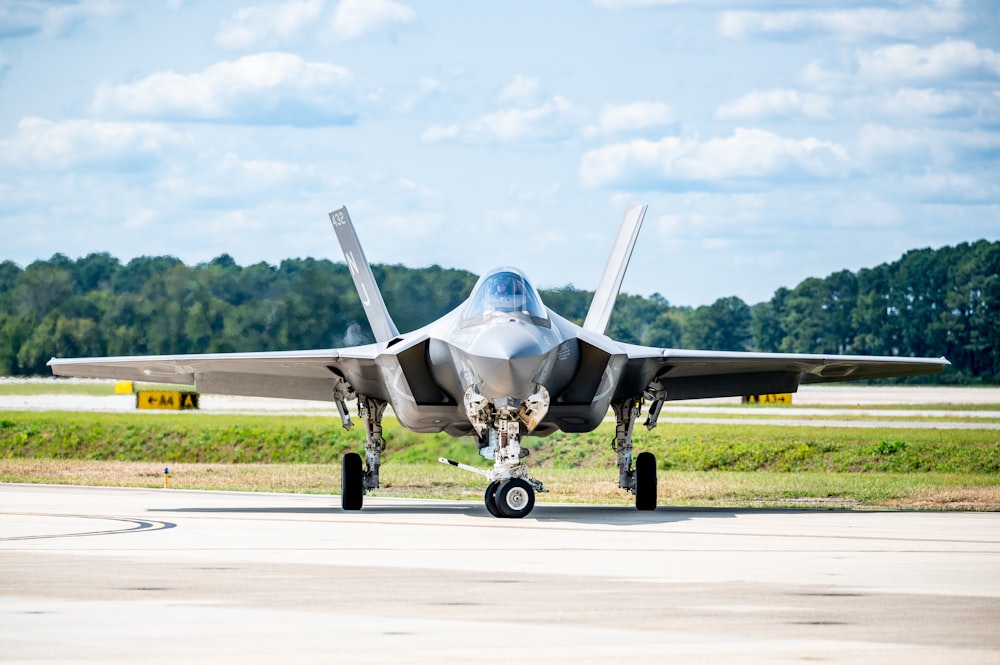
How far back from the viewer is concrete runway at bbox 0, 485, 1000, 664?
7461mm

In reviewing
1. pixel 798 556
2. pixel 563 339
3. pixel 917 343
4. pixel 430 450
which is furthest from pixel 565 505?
pixel 917 343

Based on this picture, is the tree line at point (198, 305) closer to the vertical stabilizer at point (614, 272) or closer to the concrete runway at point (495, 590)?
the vertical stabilizer at point (614, 272)

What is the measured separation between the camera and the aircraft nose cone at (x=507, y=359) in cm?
1542

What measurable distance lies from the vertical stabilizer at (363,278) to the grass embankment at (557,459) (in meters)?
2.75

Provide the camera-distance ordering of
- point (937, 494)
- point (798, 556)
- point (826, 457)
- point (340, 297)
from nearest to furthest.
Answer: point (798, 556)
point (937, 494)
point (826, 457)
point (340, 297)

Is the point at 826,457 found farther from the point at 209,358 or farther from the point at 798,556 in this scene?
the point at 798,556

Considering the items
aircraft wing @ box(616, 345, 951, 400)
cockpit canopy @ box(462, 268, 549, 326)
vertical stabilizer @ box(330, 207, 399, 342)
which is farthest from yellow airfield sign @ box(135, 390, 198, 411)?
cockpit canopy @ box(462, 268, 549, 326)

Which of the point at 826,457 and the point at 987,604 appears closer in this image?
the point at 987,604

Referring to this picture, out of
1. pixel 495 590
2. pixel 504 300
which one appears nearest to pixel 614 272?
pixel 504 300

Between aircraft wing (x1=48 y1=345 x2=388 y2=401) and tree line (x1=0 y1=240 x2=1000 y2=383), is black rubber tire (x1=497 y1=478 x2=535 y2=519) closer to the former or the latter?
aircraft wing (x1=48 y1=345 x2=388 y2=401)

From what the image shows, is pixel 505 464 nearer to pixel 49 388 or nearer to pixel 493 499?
pixel 493 499

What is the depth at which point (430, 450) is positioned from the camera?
110 feet

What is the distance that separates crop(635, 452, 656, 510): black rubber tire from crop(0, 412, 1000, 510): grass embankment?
88.9 inches

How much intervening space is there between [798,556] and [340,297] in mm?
29216
